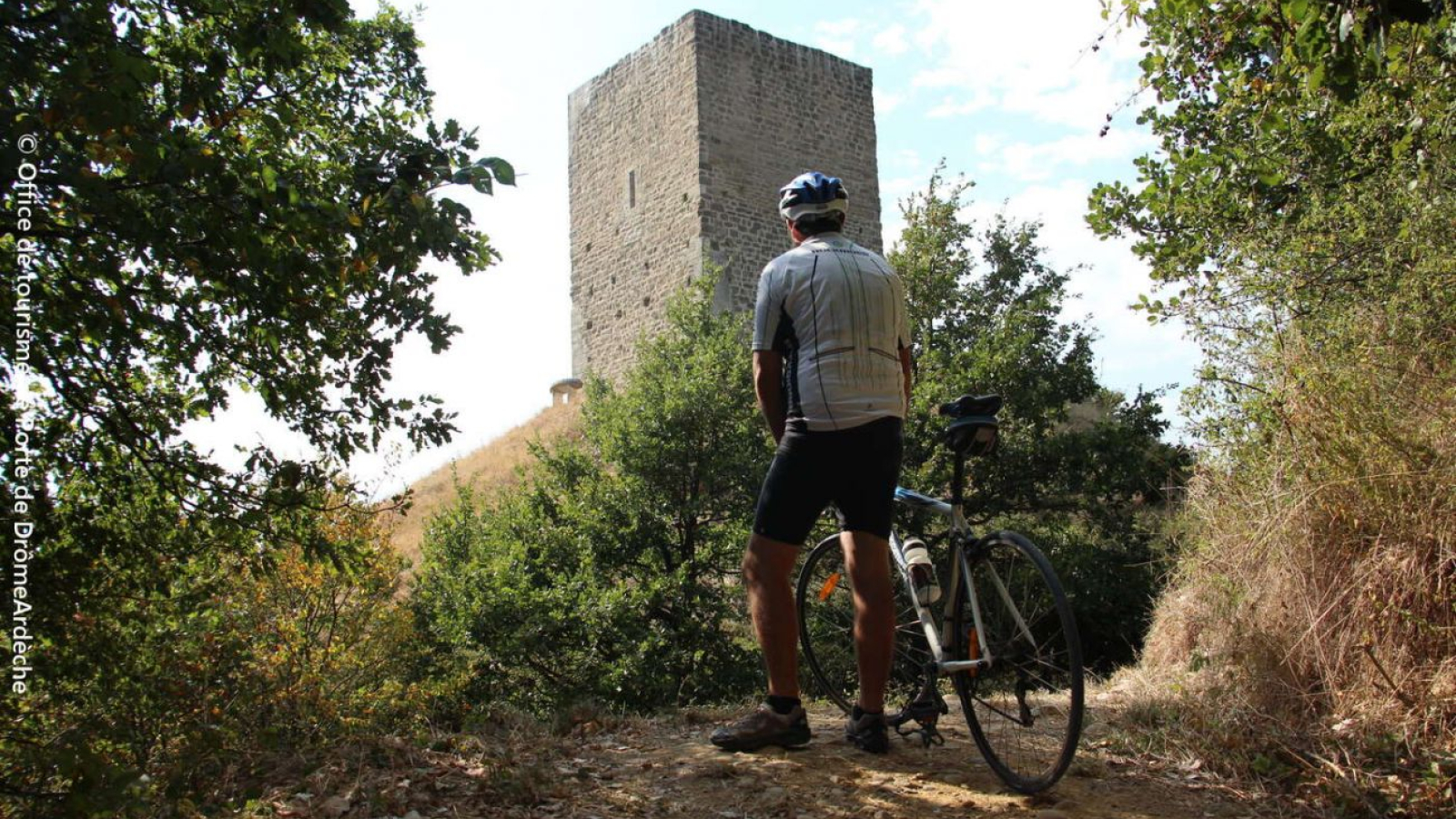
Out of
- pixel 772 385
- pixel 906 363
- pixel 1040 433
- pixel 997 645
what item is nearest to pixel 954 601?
pixel 997 645

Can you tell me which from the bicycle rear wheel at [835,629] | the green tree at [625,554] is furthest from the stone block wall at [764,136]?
the bicycle rear wheel at [835,629]

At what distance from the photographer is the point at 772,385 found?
3.52 metres

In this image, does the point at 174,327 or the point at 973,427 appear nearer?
the point at 973,427

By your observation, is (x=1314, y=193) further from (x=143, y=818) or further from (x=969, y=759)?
(x=143, y=818)

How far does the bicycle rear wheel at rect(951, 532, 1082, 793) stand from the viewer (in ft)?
10.8

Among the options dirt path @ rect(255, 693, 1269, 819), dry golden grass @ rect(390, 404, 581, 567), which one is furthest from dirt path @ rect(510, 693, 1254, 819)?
dry golden grass @ rect(390, 404, 581, 567)

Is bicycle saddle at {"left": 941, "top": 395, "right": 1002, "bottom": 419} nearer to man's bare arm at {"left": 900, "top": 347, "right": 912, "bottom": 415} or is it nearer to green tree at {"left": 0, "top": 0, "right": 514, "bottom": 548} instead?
man's bare arm at {"left": 900, "top": 347, "right": 912, "bottom": 415}

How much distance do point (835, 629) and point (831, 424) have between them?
53.3 inches

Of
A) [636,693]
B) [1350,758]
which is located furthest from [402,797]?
[636,693]

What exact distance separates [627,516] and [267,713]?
5.37m

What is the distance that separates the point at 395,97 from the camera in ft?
27.1

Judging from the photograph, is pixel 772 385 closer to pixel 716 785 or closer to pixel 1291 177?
pixel 716 785

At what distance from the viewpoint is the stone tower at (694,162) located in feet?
64.4

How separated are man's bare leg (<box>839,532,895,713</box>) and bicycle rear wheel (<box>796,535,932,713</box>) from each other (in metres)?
0.41
